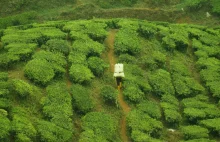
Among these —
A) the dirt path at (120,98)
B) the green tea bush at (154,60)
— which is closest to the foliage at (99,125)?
the dirt path at (120,98)

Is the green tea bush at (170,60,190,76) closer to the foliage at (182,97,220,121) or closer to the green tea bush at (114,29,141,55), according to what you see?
the green tea bush at (114,29,141,55)

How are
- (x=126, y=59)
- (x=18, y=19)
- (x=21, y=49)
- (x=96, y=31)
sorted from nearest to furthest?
(x=21, y=49) → (x=126, y=59) → (x=96, y=31) → (x=18, y=19)

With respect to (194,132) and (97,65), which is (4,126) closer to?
(97,65)

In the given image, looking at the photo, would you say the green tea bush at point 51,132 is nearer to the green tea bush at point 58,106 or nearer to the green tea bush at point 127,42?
the green tea bush at point 58,106

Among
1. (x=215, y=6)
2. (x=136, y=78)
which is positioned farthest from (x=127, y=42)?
(x=215, y=6)

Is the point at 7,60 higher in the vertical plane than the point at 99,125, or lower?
higher
